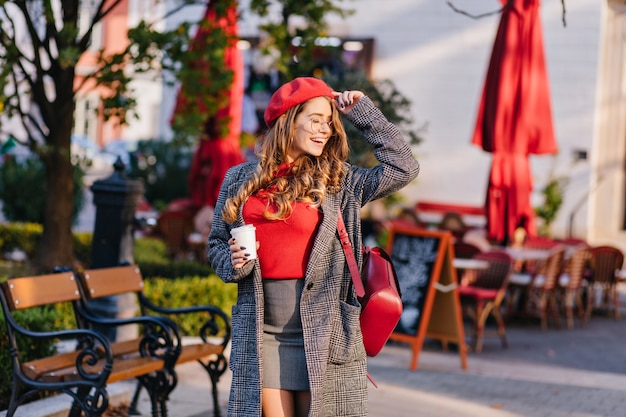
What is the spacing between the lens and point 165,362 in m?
5.87

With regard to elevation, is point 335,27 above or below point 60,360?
above

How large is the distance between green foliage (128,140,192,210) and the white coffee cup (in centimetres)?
1410

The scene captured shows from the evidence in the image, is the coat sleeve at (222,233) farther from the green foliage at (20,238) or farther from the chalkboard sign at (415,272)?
the green foliage at (20,238)

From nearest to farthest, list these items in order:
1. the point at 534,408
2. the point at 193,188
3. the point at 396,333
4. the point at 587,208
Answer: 1. the point at 534,408
2. the point at 396,333
3. the point at 193,188
4. the point at 587,208

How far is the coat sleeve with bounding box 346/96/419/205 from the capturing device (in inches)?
154

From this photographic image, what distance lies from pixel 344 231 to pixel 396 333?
16.3ft

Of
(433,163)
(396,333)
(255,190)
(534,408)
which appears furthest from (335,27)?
(255,190)

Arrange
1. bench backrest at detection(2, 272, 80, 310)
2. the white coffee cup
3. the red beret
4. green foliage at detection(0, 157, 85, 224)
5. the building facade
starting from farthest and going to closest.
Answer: the building facade
green foliage at detection(0, 157, 85, 224)
bench backrest at detection(2, 272, 80, 310)
the red beret
the white coffee cup

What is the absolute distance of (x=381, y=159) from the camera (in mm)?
3908

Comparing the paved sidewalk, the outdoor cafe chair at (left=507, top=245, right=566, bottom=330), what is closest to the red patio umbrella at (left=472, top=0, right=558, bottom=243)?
the outdoor cafe chair at (left=507, top=245, right=566, bottom=330)

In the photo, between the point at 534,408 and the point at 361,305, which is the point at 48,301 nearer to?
the point at 361,305

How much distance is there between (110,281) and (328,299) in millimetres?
2897

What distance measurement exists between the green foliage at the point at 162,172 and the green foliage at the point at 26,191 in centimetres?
297

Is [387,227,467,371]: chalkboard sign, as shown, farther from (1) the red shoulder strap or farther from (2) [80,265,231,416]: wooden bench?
(1) the red shoulder strap
